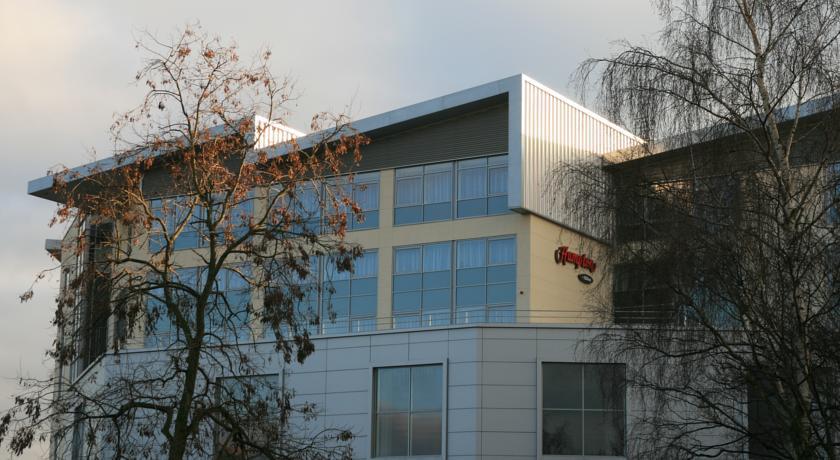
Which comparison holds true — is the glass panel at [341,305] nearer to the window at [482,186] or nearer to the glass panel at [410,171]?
the glass panel at [410,171]

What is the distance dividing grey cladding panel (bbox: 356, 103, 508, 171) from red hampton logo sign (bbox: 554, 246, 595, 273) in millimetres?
3997

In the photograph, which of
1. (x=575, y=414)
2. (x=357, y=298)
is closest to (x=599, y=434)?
(x=575, y=414)

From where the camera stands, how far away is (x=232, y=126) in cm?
2177

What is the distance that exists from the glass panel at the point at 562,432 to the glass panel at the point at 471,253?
784 cm

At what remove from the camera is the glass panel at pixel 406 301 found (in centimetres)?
4269

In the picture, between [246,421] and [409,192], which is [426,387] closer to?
[409,192]

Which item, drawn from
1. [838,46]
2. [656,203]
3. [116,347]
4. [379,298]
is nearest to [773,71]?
[838,46]

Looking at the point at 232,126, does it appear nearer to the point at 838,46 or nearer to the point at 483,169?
the point at 838,46

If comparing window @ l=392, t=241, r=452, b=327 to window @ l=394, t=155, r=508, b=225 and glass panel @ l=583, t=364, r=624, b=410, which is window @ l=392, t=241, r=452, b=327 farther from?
glass panel @ l=583, t=364, r=624, b=410

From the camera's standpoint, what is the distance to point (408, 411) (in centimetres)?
3678

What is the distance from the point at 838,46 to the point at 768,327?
468 centimetres

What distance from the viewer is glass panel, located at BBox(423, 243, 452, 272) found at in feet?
140

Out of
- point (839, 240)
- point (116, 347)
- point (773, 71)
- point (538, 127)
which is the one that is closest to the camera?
point (839, 240)

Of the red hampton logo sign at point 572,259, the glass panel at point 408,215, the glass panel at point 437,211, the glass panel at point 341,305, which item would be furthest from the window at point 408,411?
the glass panel at point 408,215
